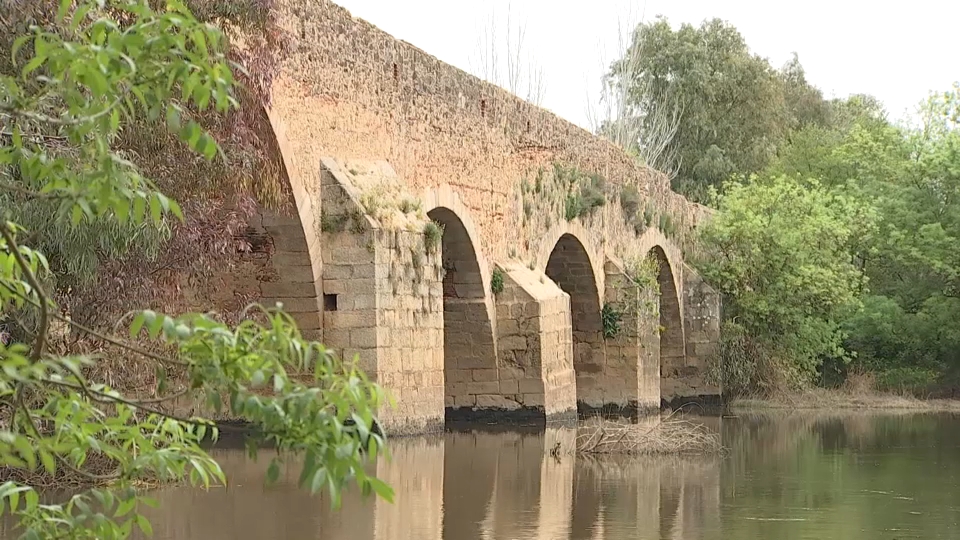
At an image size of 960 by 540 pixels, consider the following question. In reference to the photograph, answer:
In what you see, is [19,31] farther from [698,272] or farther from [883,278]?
[883,278]

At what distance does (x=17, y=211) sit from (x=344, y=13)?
759cm

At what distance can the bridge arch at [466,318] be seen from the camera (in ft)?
64.7

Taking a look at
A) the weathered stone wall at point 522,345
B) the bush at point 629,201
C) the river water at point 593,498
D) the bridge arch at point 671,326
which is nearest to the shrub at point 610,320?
the bush at point 629,201

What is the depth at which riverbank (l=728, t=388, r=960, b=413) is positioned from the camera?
92.5ft

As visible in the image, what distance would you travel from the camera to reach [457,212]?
19.2 metres

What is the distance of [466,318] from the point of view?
2050 cm

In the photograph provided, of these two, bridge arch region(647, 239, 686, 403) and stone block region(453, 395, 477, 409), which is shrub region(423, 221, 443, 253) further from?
bridge arch region(647, 239, 686, 403)

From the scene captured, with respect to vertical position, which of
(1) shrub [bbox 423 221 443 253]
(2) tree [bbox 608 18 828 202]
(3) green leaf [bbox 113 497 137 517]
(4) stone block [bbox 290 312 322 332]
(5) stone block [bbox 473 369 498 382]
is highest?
(2) tree [bbox 608 18 828 202]

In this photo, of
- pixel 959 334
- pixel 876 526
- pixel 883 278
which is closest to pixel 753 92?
pixel 883 278

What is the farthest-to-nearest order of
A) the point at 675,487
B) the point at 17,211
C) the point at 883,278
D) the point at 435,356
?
the point at 883,278, the point at 435,356, the point at 675,487, the point at 17,211

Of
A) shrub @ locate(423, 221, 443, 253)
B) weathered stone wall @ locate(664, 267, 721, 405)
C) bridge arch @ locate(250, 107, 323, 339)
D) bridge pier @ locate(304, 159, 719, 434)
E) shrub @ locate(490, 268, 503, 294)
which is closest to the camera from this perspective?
bridge arch @ locate(250, 107, 323, 339)

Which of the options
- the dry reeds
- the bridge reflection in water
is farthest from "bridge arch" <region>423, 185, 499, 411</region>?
the bridge reflection in water

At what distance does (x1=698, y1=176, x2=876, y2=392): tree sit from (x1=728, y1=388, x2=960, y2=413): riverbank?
0.37 metres

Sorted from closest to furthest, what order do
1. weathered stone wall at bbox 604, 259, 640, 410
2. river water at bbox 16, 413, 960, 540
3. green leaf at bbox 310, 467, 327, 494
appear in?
green leaf at bbox 310, 467, 327, 494 → river water at bbox 16, 413, 960, 540 → weathered stone wall at bbox 604, 259, 640, 410
